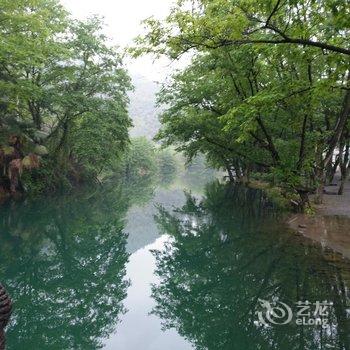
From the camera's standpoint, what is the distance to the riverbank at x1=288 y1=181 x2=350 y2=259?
621 inches

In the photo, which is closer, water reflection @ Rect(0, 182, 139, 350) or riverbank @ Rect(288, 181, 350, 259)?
water reflection @ Rect(0, 182, 139, 350)

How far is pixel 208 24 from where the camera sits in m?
8.80

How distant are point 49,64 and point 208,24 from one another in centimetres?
2946

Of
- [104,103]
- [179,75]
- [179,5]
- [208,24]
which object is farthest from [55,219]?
[208,24]

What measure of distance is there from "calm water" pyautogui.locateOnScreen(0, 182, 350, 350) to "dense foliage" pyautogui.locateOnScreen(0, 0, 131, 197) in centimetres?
981

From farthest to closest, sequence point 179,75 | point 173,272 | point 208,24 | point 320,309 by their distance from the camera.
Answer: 1. point 179,75
2. point 173,272
3. point 320,309
4. point 208,24

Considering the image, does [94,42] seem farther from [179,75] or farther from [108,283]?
[108,283]

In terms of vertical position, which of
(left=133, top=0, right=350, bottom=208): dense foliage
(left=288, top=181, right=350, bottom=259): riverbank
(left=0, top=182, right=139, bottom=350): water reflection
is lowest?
(left=0, top=182, right=139, bottom=350): water reflection

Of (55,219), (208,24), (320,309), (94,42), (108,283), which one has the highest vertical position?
(94,42)
